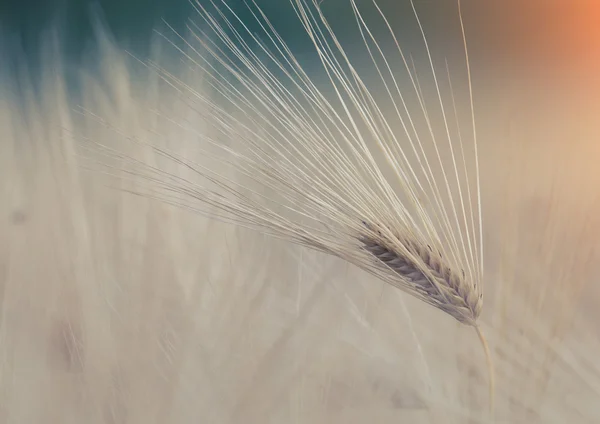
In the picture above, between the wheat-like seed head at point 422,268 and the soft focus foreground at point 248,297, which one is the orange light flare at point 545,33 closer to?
the soft focus foreground at point 248,297

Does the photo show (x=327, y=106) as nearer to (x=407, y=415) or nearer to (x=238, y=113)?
(x=238, y=113)

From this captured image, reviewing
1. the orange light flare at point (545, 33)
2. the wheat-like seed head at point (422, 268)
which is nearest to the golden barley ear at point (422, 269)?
the wheat-like seed head at point (422, 268)

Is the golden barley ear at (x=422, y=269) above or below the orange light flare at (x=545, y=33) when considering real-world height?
below

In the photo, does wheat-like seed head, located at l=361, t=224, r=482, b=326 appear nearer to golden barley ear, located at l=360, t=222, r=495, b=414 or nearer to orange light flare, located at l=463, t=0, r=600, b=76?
golden barley ear, located at l=360, t=222, r=495, b=414

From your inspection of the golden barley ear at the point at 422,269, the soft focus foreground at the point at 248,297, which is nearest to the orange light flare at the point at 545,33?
the soft focus foreground at the point at 248,297

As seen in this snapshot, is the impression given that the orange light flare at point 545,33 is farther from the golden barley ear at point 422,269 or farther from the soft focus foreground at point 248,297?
the golden barley ear at point 422,269

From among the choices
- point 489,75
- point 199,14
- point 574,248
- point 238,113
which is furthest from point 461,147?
point 199,14
